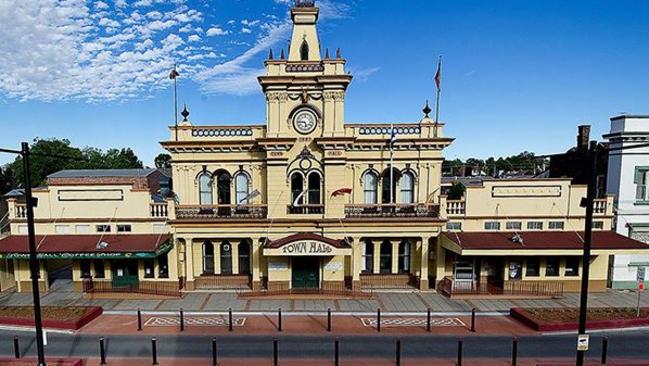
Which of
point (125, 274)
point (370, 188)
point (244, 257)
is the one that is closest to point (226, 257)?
point (244, 257)

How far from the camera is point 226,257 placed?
2598cm

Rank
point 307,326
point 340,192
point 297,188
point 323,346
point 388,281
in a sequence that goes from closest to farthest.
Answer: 1. point 323,346
2. point 307,326
3. point 340,192
4. point 297,188
5. point 388,281

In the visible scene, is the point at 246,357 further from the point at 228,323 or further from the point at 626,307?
the point at 626,307

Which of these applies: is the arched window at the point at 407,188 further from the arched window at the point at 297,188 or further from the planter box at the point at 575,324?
the planter box at the point at 575,324

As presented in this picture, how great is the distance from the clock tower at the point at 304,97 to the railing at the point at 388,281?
10139 mm

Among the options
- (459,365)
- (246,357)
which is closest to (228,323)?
(246,357)

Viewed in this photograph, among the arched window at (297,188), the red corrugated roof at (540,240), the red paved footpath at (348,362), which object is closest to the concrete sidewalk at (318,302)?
the red corrugated roof at (540,240)

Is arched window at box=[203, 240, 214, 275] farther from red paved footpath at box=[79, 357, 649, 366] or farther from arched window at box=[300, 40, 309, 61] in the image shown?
arched window at box=[300, 40, 309, 61]

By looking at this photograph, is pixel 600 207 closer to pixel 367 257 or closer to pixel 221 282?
pixel 367 257

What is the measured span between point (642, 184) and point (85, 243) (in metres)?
36.9

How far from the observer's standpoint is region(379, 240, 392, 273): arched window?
25844 millimetres

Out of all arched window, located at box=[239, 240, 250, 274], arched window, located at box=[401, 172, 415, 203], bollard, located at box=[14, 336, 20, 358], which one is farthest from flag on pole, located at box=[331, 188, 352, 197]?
bollard, located at box=[14, 336, 20, 358]

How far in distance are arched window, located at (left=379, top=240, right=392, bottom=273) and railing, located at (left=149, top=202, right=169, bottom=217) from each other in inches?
595

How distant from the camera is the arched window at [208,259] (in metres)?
25.8
